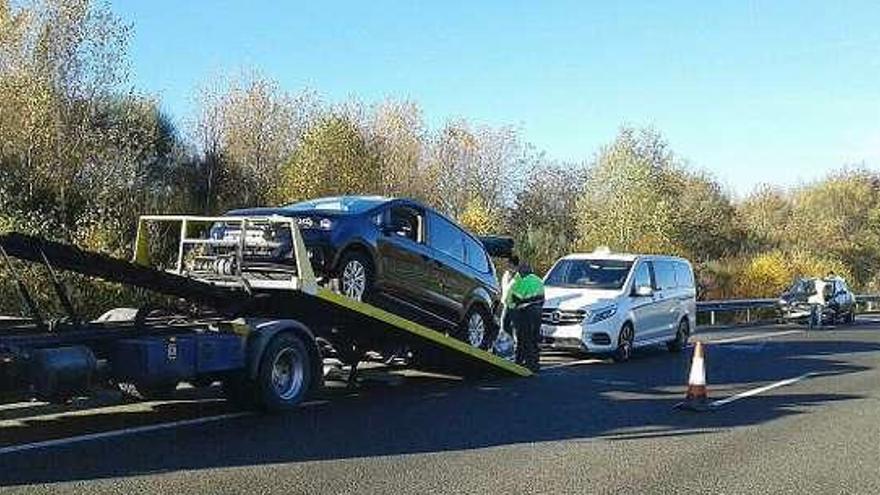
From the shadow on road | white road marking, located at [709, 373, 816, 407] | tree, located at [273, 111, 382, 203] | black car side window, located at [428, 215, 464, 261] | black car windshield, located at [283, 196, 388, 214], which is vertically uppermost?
tree, located at [273, 111, 382, 203]

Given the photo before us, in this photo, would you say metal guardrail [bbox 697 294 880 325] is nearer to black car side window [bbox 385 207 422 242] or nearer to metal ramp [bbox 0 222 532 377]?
metal ramp [bbox 0 222 532 377]

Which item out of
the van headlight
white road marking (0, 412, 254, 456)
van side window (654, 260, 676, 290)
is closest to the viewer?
white road marking (0, 412, 254, 456)

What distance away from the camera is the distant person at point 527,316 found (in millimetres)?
14547

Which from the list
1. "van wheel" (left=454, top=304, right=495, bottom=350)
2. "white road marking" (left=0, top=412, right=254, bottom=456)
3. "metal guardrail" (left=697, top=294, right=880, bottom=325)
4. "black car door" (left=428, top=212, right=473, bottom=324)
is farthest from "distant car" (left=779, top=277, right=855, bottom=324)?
"white road marking" (left=0, top=412, right=254, bottom=456)

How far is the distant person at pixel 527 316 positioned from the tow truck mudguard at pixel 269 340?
14.8 ft

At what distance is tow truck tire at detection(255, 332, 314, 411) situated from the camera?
995 centimetres

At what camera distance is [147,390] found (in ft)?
31.4

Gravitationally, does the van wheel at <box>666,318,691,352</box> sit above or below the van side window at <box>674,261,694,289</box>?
below

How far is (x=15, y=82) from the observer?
2528 cm

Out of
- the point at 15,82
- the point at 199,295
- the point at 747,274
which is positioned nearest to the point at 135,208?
the point at 15,82

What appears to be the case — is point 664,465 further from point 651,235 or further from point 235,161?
point 651,235

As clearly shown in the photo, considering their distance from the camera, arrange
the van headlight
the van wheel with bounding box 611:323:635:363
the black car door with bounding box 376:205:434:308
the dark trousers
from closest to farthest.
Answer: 1. the black car door with bounding box 376:205:434:308
2. the dark trousers
3. the van headlight
4. the van wheel with bounding box 611:323:635:363

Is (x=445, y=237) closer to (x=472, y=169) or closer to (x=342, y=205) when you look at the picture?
(x=342, y=205)

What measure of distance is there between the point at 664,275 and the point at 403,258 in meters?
8.71
